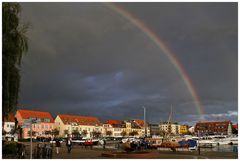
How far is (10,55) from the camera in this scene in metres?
17.2

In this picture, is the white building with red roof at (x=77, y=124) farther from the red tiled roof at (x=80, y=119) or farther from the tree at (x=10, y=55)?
the tree at (x=10, y=55)

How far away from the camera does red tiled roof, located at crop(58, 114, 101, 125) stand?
526 ft

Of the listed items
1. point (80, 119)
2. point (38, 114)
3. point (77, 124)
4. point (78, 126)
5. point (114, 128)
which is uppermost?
point (38, 114)

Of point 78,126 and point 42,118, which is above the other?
point 42,118

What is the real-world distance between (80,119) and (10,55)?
15592cm

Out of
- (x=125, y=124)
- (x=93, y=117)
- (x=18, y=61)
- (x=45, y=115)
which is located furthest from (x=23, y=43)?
(x=125, y=124)

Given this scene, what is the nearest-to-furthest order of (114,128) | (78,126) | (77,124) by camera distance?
1. (78,126)
2. (77,124)
3. (114,128)

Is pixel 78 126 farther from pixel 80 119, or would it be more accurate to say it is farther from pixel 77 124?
pixel 80 119

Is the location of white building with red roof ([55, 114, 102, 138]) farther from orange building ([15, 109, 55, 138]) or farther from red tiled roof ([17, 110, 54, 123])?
red tiled roof ([17, 110, 54, 123])

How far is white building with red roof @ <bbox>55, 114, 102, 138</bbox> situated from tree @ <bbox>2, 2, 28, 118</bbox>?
13121 cm

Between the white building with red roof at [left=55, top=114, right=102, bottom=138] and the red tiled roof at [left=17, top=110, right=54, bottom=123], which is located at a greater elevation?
the red tiled roof at [left=17, top=110, right=54, bottom=123]

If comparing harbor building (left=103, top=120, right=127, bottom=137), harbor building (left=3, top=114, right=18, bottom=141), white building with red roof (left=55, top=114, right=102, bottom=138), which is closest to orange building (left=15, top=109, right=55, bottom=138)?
white building with red roof (left=55, top=114, right=102, bottom=138)

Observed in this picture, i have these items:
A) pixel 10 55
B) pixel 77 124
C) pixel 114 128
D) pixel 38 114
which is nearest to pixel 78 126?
pixel 77 124

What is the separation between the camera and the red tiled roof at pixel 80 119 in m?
160
